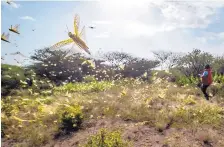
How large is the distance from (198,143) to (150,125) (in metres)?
1.38

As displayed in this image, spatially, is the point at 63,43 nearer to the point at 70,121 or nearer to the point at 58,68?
the point at 70,121

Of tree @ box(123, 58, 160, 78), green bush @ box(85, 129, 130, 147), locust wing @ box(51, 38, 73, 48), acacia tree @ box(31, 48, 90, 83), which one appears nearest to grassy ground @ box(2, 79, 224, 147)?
green bush @ box(85, 129, 130, 147)

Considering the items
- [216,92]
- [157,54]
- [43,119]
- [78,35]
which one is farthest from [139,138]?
[157,54]

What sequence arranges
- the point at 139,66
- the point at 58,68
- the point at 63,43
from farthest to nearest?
1. the point at 139,66
2. the point at 58,68
3. the point at 63,43

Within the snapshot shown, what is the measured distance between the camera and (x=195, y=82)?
16.0 metres

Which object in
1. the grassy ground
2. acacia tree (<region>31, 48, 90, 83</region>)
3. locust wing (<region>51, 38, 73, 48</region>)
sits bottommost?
the grassy ground

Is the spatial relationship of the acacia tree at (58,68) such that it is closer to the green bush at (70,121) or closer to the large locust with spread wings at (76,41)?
the green bush at (70,121)

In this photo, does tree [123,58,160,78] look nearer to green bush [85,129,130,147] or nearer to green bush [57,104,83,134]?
green bush [57,104,83,134]

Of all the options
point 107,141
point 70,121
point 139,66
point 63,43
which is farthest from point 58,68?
point 63,43

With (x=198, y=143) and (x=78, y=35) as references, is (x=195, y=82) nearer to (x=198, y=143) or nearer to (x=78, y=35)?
(x=198, y=143)

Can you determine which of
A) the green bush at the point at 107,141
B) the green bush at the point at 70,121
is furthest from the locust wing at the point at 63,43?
the green bush at the point at 70,121

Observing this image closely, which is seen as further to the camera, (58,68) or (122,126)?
(58,68)

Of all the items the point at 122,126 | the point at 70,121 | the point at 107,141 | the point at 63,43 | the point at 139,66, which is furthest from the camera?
the point at 139,66

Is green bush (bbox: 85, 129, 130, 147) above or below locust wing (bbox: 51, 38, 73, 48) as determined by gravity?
below
